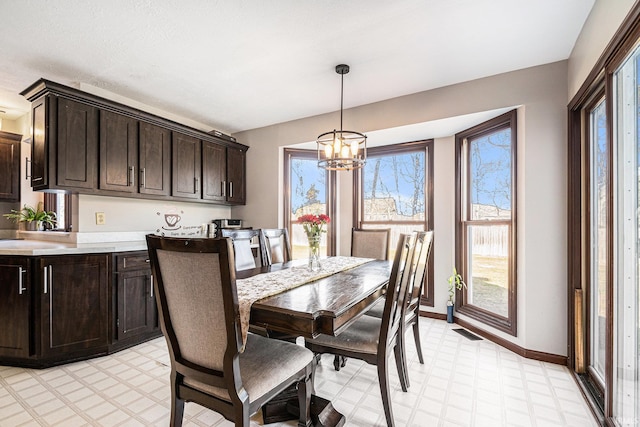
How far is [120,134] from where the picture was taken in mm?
3066

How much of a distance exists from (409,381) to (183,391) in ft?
5.15

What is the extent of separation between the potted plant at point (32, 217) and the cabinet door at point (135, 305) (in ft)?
5.81

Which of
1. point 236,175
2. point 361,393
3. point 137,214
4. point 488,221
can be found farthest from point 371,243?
point 137,214

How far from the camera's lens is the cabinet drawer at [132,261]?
276 cm

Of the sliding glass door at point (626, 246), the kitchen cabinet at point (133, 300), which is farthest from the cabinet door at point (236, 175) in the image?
the sliding glass door at point (626, 246)

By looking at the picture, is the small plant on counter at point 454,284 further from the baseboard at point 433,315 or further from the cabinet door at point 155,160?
the cabinet door at point 155,160

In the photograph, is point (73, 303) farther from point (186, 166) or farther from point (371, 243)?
point (371, 243)

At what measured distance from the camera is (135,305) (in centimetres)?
287

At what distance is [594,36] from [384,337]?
7.61ft

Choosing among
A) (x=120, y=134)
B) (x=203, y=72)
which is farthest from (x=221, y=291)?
(x=120, y=134)

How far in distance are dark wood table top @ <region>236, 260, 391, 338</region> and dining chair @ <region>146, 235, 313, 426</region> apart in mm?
228

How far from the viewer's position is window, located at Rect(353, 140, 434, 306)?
3.82 metres

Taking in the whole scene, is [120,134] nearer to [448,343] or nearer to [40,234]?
[40,234]

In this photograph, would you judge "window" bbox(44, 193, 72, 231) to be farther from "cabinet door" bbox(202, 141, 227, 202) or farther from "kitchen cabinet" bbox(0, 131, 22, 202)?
"cabinet door" bbox(202, 141, 227, 202)
